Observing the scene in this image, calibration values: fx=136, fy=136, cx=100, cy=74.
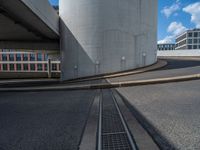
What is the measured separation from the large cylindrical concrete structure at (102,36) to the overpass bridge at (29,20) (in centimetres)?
182

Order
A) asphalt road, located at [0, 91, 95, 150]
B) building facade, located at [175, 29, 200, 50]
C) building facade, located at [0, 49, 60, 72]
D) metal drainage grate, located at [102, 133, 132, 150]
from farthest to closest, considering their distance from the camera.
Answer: building facade, located at [175, 29, 200, 50]
building facade, located at [0, 49, 60, 72]
asphalt road, located at [0, 91, 95, 150]
metal drainage grate, located at [102, 133, 132, 150]

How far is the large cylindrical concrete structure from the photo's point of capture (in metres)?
11.4

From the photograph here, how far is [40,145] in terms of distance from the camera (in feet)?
7.45

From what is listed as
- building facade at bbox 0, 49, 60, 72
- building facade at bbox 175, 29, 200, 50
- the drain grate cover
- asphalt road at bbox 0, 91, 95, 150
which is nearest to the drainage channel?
the drain grate cover

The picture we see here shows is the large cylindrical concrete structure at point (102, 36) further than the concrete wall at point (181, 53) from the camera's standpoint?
No

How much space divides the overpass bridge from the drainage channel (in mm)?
6837

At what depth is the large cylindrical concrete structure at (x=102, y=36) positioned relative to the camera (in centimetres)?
1136

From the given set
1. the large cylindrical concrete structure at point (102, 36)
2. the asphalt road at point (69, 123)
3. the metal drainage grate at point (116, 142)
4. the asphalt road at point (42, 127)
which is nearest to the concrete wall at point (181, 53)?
the large cylindrical concrete structure at point (102, 36)

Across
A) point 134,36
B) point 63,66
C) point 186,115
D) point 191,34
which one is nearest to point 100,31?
point 134,36

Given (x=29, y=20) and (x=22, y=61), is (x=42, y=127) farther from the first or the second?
(x=22, y=61)

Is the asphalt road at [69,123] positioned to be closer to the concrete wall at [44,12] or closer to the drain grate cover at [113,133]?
the drain grate cover at [113,133]

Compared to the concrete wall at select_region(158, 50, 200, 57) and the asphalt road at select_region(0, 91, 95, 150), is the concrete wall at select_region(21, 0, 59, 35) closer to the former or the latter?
the asphalt road at select_region(0, 91, 95, 150)

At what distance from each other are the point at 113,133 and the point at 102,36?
9.78 meters

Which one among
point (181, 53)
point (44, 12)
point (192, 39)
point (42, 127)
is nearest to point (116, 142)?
point (42, 127)
